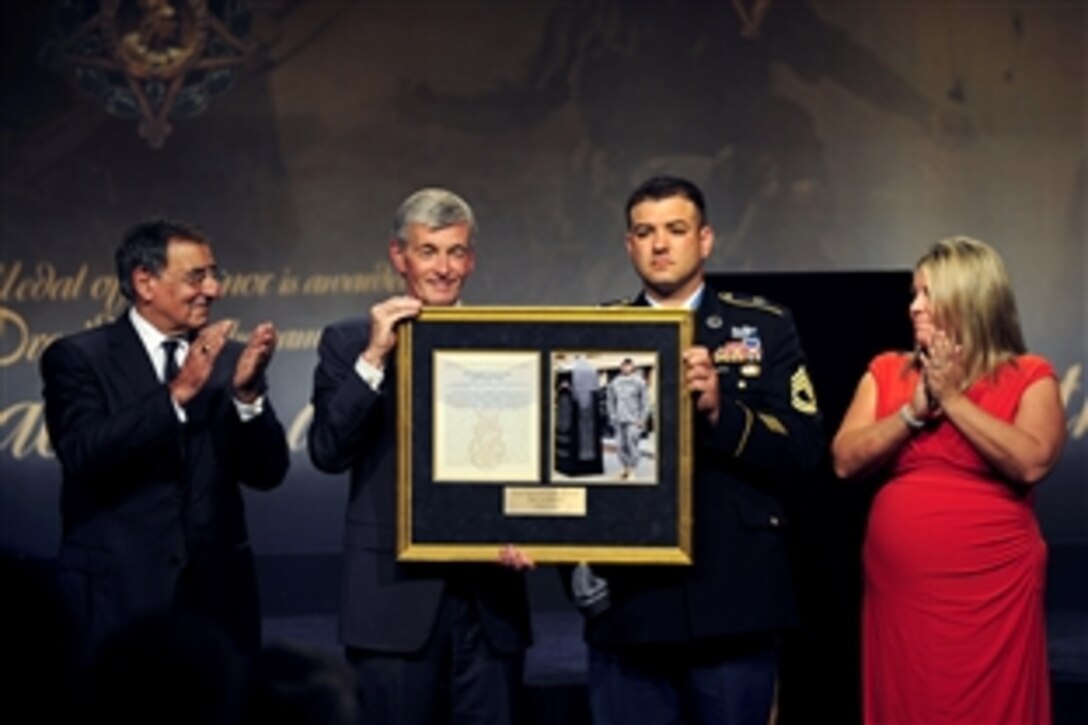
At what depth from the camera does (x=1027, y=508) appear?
394 centimetres

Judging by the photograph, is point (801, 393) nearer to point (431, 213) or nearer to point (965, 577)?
point (965, 577)

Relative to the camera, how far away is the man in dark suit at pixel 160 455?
3.90 m

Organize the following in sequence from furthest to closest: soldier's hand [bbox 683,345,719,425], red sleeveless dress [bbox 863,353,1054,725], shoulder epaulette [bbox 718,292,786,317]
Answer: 1. red sleeveless dress [bbox 863,353,1054,725]
2. shoulder epaulette [bbox 718,292,786,317]
3. soldier's hand [bbox 683,345,719,425]

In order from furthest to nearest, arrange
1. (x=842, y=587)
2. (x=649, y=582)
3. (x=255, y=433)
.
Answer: (x=842, y=587) → (x=255, y=433) → (x=649, y=582)

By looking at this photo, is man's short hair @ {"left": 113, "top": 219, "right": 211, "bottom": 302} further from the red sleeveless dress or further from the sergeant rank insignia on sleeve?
the red sleeveless dress

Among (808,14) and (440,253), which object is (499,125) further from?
(440,253)

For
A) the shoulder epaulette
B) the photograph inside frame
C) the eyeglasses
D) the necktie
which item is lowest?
the photograph inside frame

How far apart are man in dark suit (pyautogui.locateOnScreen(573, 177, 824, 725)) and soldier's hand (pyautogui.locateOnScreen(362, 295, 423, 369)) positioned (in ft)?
1.62

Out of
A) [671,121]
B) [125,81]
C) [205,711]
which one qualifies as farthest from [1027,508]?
[125,81]

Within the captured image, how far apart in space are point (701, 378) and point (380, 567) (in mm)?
777

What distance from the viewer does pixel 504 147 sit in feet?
24.2

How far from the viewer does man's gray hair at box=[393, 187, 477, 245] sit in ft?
12.2

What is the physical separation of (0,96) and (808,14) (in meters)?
3.18

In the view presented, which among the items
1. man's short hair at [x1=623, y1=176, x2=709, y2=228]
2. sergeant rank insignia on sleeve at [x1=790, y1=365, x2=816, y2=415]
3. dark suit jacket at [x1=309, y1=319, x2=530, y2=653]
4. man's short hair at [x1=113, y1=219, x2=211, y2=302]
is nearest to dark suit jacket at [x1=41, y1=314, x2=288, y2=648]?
man's short hair at [x1=113, y1=219, x2=211, y2=302]
